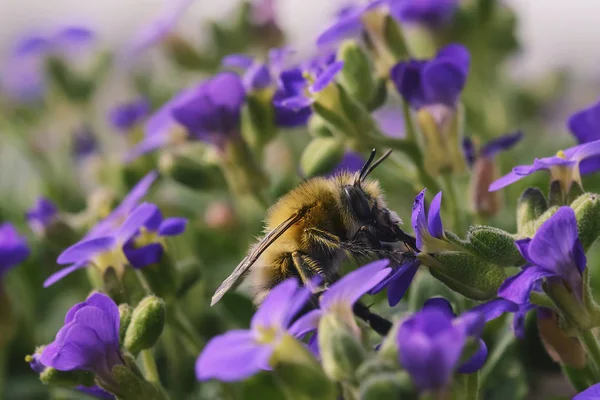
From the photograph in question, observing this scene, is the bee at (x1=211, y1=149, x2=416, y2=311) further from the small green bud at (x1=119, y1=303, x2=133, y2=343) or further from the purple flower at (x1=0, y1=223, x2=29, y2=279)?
the purple flower at (x1=0, y1=223, x2=29, y2=279)

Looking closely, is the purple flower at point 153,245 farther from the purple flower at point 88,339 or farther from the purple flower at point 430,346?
the purple flower at point 430,346

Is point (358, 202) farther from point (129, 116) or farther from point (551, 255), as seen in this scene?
point (129, 116)

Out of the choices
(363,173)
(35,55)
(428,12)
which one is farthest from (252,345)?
(35,55)

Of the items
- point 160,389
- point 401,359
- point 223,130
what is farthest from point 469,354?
point 223,130

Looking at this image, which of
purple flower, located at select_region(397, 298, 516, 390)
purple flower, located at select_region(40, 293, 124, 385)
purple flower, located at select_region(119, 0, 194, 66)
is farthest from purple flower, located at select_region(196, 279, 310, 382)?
purple flower, located at select_region(119, 0, 194, 66)

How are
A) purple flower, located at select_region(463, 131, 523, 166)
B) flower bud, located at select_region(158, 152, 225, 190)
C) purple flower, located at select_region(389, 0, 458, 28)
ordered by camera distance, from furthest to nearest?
purple flower, located at select_region(389, 0, 458, 28), flower bud, located at select_region(158, 152, 225, 190), purple flower, located at select_region(463, 131, 523, 166)

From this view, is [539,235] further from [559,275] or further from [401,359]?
[401,359]
